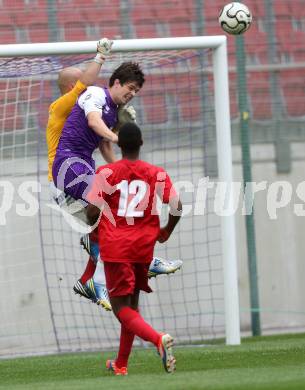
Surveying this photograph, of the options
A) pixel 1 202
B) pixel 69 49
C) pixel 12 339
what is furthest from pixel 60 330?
pixel 69 49

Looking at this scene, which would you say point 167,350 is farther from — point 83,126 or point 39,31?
point 39,31

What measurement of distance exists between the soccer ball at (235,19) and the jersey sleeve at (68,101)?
55.2 inches

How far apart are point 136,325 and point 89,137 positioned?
2.05m

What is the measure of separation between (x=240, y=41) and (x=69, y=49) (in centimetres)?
295

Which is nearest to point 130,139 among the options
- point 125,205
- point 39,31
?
point 125,205

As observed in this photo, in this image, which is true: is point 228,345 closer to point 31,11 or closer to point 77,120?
point 77,120

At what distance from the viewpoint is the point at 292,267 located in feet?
40.7

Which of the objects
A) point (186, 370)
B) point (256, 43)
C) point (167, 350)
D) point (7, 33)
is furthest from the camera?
point (256, 43)

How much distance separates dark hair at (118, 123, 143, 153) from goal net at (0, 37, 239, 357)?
3837mm

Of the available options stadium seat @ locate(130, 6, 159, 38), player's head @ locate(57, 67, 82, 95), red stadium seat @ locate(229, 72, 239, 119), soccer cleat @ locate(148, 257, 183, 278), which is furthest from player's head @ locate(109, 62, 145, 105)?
red stadium seat @ locate(229, 72, 239, 119)

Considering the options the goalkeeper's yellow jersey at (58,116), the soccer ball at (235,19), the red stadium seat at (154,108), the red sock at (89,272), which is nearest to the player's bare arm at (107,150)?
the goalkeeper's yellow jersey at (58,116)

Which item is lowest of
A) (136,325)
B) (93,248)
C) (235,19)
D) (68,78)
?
(136,325)

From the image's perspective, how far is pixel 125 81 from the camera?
8258 millimetres

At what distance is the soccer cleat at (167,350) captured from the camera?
6648 mm
